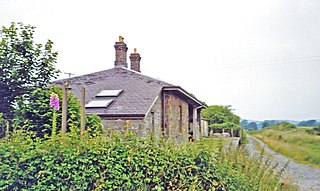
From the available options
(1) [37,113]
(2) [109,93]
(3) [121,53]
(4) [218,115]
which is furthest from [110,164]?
(4) [218,115]

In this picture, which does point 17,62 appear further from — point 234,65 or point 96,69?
point 234,65

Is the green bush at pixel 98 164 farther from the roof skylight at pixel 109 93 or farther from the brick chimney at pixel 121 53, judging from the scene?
the brick chimney at pixel 121 53

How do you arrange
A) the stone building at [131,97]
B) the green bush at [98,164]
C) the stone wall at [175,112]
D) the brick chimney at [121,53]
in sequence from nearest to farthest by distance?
the green bush at [98,164]
the stone building at [131,97]
the stone wall at [175,112]
the brick chimney at [121,53]

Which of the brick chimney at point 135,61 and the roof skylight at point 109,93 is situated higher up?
the brick chimney at point 135,61

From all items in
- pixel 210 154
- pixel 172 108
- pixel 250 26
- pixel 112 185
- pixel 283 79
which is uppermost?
pixel 250 26

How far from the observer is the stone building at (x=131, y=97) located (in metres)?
10.3

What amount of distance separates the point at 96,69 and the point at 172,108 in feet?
13.3

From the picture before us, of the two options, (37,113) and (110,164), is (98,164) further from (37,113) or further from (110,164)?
(37,113)

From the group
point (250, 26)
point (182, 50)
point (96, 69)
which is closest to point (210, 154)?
point (250, 26)

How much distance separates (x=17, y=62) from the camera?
522 cm

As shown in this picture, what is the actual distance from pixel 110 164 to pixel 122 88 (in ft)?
28.7

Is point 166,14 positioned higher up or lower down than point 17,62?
higher up

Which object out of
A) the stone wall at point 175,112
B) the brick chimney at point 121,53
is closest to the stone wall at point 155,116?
the stone wall at point 175,112

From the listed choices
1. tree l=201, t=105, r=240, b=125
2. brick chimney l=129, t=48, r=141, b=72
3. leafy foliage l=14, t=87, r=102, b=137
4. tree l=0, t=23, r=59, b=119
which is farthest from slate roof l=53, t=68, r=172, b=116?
tree l=201, t=105, r=240, b=125
